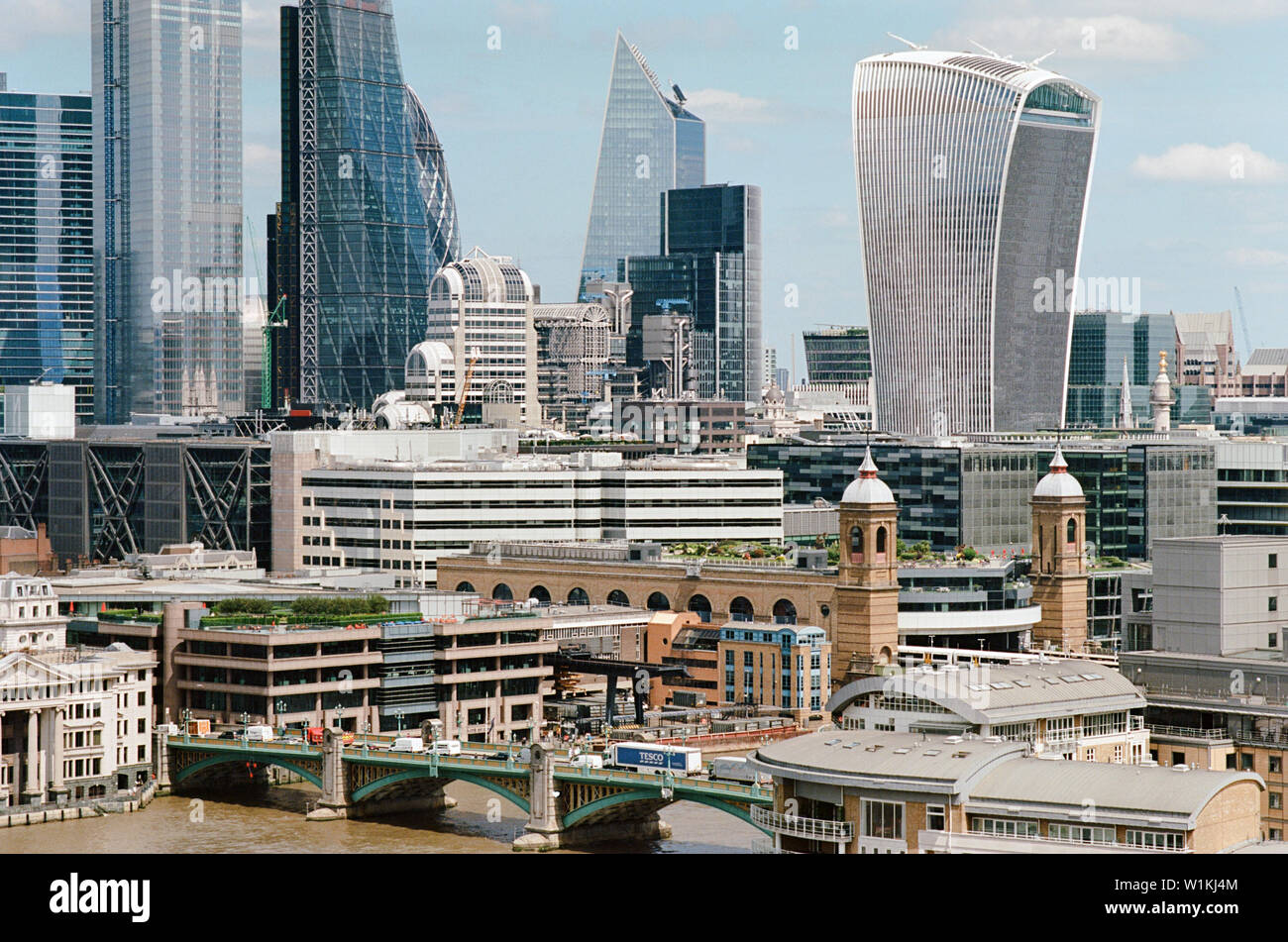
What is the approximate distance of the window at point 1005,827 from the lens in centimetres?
6931

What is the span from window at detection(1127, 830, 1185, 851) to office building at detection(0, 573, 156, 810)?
58969mm

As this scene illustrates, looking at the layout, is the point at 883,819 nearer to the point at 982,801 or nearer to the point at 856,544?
the point at 982,801

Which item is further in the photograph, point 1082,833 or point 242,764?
point 242,764

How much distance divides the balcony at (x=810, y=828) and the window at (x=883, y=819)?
2.35 feet

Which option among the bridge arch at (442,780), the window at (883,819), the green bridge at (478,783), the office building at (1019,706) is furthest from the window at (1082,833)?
the bridge arch at (442,780)

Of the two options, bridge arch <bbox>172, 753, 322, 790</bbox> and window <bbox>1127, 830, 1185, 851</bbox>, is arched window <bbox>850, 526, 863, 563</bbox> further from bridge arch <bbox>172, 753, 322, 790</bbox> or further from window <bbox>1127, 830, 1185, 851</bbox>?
window <bbox>1127, 830, 1185, 851</bbox>

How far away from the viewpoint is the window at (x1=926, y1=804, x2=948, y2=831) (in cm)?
7106

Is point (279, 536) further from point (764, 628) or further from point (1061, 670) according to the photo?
point (1061, 670)

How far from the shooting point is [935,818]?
234ft

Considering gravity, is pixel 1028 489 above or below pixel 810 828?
above

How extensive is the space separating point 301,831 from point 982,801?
40419 millimetres

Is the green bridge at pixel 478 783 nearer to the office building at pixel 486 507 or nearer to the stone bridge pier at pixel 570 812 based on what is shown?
the stone bridge pier at pixel 570 812

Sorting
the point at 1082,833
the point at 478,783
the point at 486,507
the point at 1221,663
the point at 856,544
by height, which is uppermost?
the point at 486,507

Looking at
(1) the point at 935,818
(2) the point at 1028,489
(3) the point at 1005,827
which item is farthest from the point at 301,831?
(2) the point at 1028,489
